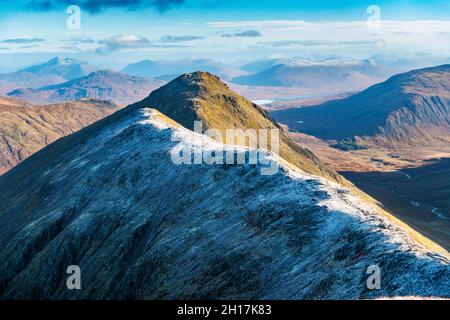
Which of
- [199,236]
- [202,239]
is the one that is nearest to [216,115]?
[199,236]

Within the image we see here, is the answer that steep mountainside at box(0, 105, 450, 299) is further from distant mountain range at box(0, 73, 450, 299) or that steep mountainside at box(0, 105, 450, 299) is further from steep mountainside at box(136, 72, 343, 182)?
steep mountainside at box(136, 72, 343, 182)

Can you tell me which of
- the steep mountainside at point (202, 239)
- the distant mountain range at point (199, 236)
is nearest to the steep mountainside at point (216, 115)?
the distant mountain range at point (199, 236)

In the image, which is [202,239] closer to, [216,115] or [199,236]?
[199,236]

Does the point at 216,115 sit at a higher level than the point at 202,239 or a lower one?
lower

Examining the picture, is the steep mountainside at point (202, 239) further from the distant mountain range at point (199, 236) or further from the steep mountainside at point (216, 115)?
the steep mountainside at point (216, 115)

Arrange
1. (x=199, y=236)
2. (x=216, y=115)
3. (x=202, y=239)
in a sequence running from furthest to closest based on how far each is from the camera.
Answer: (x=216, y=115) < (x=199, y=236) < (x=202, y=239)

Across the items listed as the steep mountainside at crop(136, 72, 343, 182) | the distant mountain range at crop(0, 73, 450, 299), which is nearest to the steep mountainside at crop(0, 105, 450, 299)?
the distant mountain range at crop(0, 73, 450, 299)
